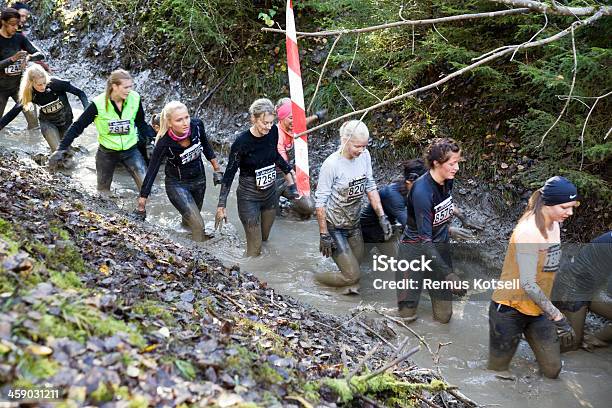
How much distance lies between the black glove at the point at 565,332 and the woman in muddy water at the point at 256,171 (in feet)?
13.0

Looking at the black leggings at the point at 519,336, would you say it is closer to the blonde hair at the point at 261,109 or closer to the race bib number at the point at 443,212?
the race bib number at the point at 443,212

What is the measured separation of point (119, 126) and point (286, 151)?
7.93ft

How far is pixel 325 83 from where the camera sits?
34.8 feet

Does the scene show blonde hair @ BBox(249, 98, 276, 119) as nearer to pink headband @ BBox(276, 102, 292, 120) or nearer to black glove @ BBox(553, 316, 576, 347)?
pink headband @ BBox(276, 102, 292, 120)

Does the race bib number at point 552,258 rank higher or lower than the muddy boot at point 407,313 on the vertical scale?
higher

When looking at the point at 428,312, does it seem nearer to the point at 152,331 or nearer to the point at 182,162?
the point at 182,162

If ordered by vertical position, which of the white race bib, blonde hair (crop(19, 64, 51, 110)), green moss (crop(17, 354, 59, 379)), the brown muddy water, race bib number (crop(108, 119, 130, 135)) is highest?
the white race bib

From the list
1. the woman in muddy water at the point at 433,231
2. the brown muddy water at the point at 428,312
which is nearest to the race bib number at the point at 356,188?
the woman in muddy water at the point at 433,231

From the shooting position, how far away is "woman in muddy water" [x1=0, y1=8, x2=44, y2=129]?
987 centimetres

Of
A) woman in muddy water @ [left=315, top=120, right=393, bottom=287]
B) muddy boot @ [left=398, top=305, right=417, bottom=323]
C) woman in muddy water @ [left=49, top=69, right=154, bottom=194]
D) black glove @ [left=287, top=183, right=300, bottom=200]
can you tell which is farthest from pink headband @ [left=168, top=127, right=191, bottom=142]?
muddy boot @ [left=398, top=305, right=417, bottom=323]

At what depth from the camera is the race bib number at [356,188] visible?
7.22 meters

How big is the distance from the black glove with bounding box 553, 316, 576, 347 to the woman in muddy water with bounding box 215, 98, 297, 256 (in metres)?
3.96

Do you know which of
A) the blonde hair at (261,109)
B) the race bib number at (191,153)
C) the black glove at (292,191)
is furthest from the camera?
the black glove at (292,191)

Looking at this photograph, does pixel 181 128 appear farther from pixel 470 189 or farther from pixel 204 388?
pixel 204 388
